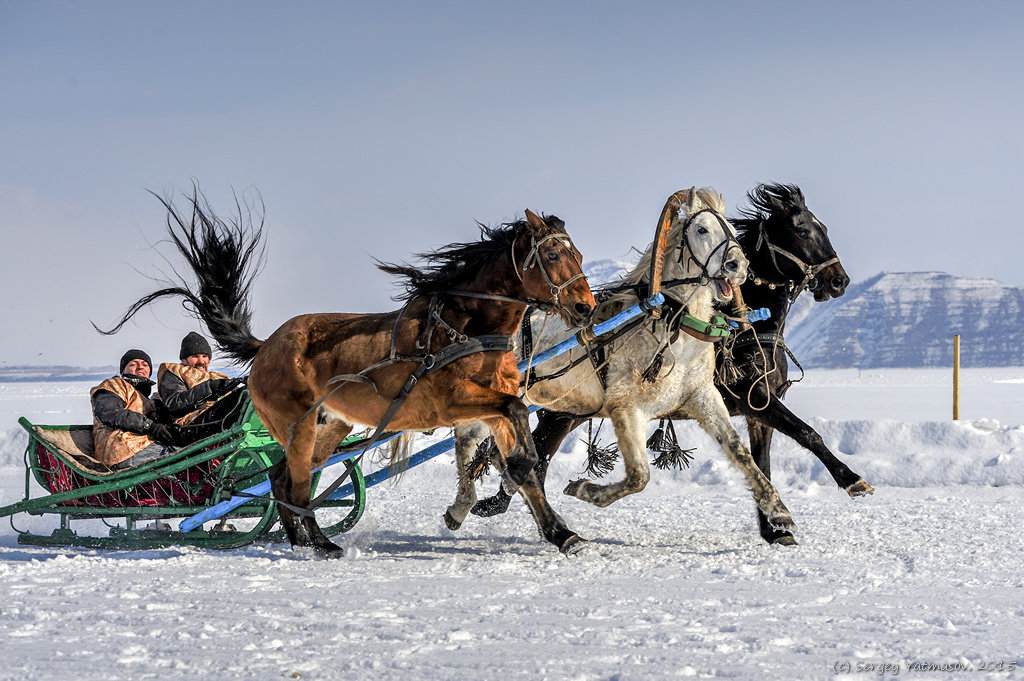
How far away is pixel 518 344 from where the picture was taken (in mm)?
7047

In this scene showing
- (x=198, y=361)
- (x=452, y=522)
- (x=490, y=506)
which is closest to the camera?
(x=452, y=522)

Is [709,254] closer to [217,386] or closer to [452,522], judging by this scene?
[452,522]

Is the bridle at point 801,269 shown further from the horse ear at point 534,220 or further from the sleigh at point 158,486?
the sleigh at point 158,486

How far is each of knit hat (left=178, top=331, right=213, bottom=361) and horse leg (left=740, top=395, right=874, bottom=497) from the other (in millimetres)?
3927

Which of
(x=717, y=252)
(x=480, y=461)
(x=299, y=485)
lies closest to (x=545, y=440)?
(x=480, y=461)

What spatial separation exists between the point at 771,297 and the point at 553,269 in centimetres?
222

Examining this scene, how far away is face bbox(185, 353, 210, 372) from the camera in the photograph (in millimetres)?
7606

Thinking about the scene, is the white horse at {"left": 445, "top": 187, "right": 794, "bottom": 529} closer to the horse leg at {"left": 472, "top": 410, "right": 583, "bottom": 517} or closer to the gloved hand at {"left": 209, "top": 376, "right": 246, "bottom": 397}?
the horse leg at {"left": 472, "top": 410, "right": 583, "bottom": 517}

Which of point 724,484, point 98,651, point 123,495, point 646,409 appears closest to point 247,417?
point 123,495

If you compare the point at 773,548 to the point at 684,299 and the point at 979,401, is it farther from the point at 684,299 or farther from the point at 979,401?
the point at 979,401

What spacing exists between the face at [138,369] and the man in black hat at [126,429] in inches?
5.2

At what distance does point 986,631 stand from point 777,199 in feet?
12.3

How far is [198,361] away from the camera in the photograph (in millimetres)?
7617

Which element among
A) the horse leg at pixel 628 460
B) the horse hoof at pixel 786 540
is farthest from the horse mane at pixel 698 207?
the horse hoof at pixel 786 540
